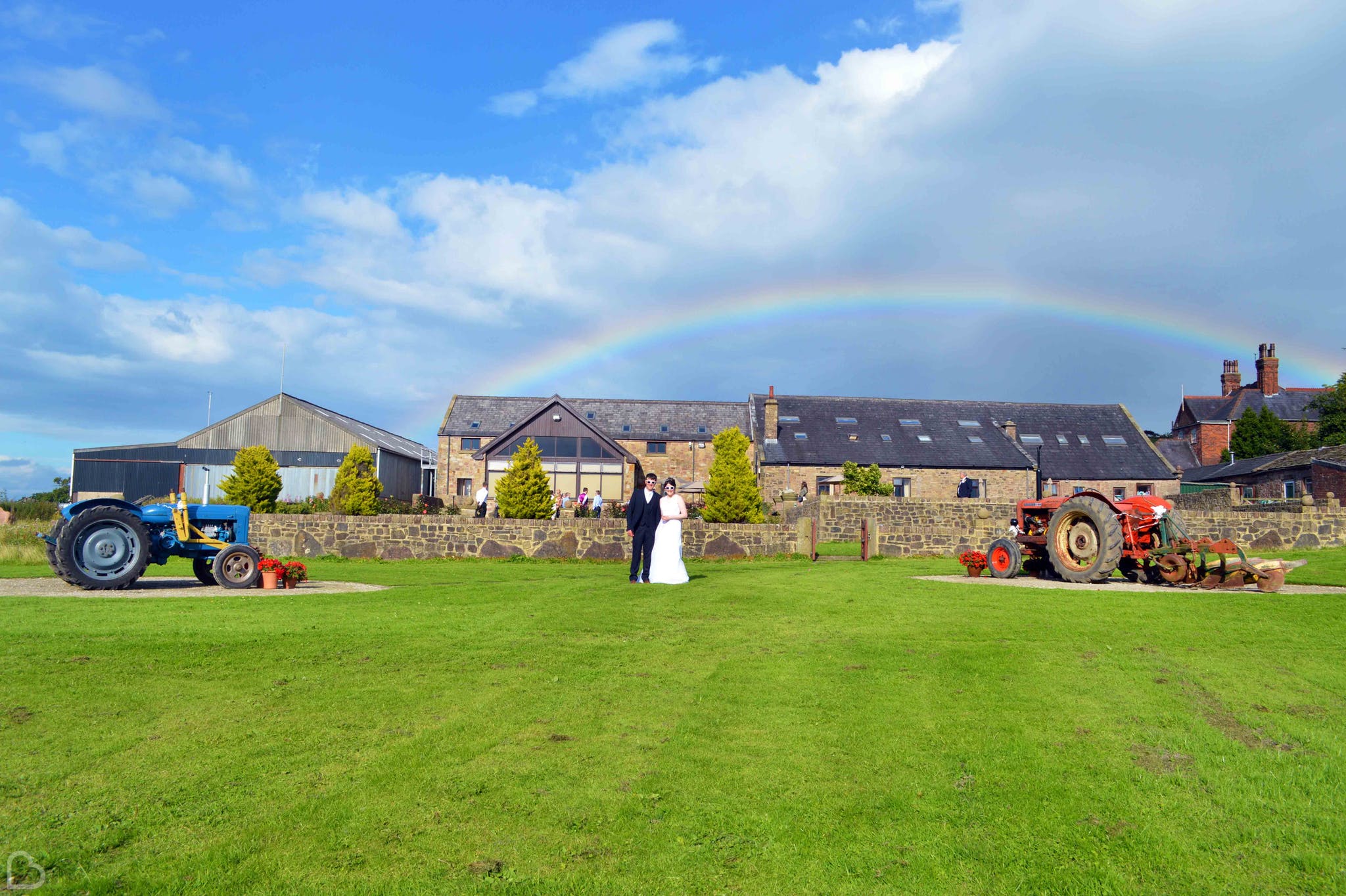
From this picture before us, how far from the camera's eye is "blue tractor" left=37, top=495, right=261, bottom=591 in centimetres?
1429

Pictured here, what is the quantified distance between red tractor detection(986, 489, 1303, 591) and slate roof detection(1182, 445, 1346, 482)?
37.5m

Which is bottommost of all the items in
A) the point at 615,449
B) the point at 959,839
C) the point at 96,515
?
the point at 959,839

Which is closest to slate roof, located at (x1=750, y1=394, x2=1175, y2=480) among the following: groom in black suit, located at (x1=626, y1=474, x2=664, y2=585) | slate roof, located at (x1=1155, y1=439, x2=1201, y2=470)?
slate roof, located at (x1=1155, y1=439, x2=1201, y2=470)

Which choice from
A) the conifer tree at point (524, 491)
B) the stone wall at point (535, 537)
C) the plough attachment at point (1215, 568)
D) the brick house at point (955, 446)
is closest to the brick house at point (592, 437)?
the brick house at point (955, 446)

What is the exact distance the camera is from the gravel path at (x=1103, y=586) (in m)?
13.8

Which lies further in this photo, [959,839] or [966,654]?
[966,654]

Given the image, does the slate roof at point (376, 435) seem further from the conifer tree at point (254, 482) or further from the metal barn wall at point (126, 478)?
the conifer tree at point (254, 482)

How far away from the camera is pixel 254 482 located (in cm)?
3381

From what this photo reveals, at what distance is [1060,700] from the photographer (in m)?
7.21

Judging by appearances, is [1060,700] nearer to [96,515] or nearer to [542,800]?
[542,800]

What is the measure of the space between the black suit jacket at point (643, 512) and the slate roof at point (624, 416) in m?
41.0

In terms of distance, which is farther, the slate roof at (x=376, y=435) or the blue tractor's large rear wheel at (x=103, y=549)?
the slate roof at (x=376, y=435)

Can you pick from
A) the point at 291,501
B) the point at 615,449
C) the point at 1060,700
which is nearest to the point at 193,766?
the point at 1060,700

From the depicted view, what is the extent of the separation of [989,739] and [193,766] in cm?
510
